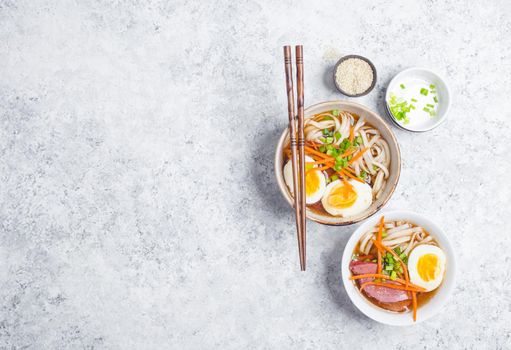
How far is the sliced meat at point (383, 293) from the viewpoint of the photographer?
238 centimetres

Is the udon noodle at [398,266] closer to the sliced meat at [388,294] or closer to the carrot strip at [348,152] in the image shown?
the sliced meat at [388,294]

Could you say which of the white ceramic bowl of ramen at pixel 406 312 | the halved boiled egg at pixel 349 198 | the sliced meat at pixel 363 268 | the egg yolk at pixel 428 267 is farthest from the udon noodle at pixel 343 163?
the egg yolk at pixel 428 267

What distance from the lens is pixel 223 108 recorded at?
8.64 ft

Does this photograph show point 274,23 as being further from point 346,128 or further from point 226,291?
point 226,291

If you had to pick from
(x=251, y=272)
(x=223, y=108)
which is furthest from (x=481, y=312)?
(x=223, y=108)

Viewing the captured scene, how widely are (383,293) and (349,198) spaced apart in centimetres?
45

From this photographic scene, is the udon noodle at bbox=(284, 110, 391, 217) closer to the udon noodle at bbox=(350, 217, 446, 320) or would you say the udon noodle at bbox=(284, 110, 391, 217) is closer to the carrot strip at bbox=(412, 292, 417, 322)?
the udon noodle at bbox=(350, 217, 446, 320)

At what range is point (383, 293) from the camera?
7.83ft

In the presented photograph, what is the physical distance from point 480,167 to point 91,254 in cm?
191

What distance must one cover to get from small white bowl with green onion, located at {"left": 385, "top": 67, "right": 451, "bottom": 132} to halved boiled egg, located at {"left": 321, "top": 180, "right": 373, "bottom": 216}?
15.9 inches

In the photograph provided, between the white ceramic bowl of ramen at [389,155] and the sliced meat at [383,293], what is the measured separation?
9.0 inches

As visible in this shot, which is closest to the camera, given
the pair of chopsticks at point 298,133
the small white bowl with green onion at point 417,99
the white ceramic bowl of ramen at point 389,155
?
the pair of chopsticks at point 298,133

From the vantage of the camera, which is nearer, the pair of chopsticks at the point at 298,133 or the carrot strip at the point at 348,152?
the pair of chopsticks at the point at 298,133

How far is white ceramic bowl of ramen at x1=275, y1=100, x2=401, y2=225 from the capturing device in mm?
2301
